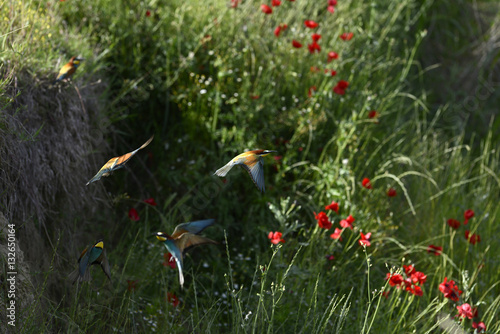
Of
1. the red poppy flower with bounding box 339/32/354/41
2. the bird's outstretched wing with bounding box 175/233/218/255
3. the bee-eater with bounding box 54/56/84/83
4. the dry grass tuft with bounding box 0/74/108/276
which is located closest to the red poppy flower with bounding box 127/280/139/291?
the dry grass tuft with bounding box 0/74/108/276

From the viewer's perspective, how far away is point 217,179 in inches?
118

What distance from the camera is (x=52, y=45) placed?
2.71 metres

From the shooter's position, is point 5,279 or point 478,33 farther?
point 478,33

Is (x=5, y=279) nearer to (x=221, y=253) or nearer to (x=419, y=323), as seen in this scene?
(x=221, y=253)

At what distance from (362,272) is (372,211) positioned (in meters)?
0.37

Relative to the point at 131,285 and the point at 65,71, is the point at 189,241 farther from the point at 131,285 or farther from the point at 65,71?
the point at 65,71

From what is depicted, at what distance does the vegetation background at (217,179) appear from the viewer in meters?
2.24

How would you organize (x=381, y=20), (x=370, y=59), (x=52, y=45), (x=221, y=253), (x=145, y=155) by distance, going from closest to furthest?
(x=52, y=45)
(x=221, y=253)
(x=145, y=155)
(x=370, y=59)
(x=381, y=20)

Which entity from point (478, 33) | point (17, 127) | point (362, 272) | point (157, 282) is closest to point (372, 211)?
point (362, 272)

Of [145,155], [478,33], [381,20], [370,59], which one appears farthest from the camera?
[478,33]

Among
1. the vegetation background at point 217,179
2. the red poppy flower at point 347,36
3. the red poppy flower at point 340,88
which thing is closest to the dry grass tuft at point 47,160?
the vegetation background at point 217,179

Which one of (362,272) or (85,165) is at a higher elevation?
(85,165)

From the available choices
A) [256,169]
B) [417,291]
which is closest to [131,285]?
[256,169]

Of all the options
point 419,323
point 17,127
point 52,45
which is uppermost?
point 52,45
